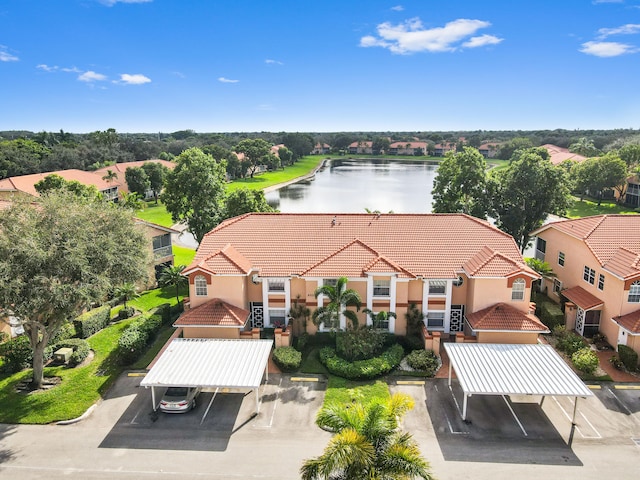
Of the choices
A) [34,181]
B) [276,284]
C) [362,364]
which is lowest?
[362,364]

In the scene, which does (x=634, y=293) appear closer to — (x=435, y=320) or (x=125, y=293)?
(x=435, y=320)

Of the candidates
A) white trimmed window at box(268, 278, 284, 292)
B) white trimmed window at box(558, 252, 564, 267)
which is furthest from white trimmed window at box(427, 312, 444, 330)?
white trimmed window at box(558, 252, 564, 267)

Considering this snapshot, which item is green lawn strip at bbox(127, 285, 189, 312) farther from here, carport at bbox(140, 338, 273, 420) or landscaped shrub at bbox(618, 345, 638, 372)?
landscaped shrub at bbox(618, 345, 638, 372)

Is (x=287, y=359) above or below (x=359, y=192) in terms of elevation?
below

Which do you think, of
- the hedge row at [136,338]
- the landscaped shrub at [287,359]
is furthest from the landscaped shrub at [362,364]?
the hedge row at [136,338]

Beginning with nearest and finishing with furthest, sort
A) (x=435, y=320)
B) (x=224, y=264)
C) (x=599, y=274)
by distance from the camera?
1. (x=224, y=264)
2. (x=435, y=320)
3. (x=599, y=274)

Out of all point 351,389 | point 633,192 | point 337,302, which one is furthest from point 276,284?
point 633,192
